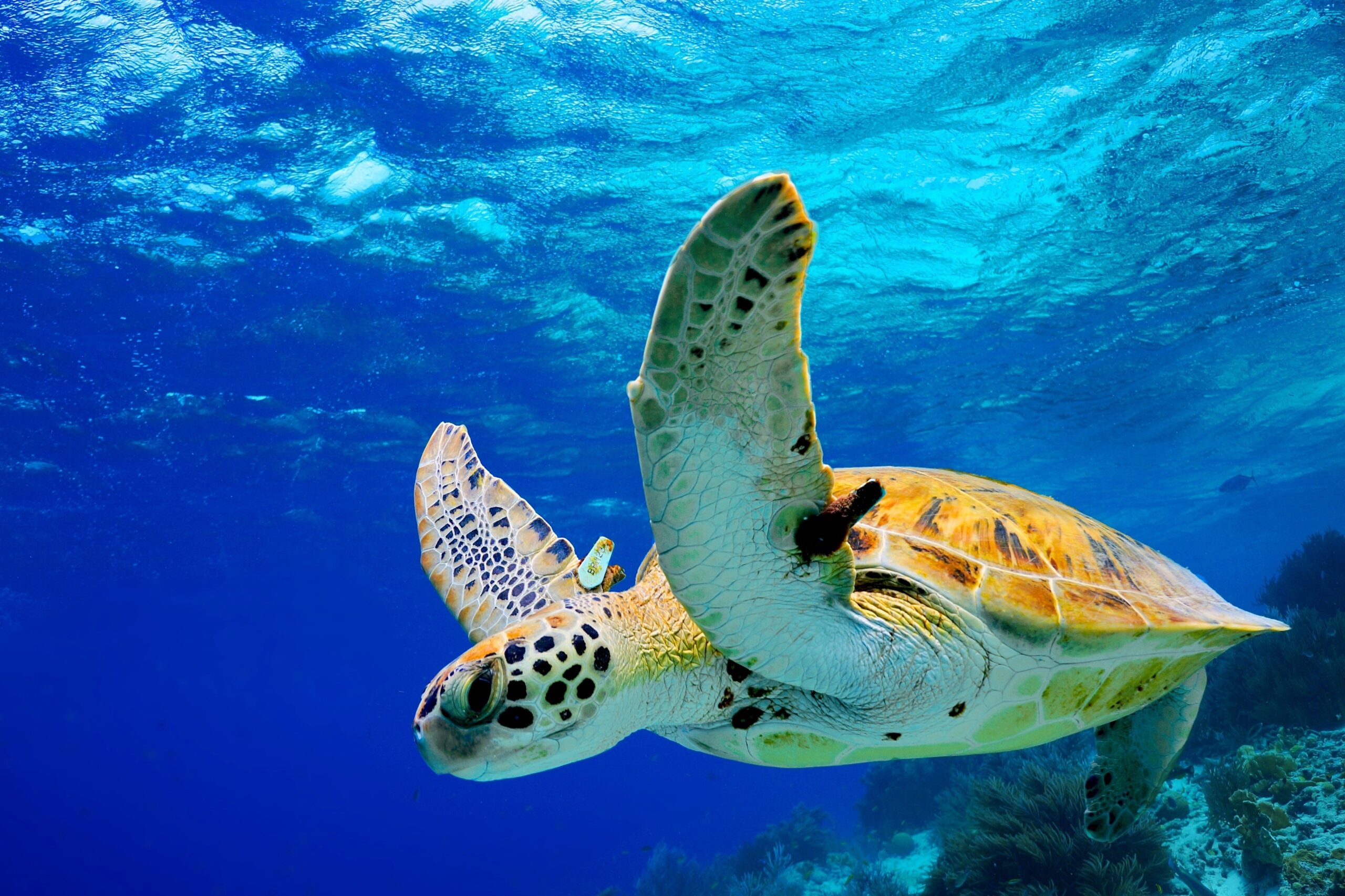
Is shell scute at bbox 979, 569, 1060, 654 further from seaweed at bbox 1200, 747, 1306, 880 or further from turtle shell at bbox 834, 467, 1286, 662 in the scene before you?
seaweed at bbox 1200, 747, 1306, 880

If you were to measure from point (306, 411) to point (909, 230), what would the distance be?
12.7 m

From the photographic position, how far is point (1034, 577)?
2.14m

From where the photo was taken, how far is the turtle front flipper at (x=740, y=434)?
1.20 metres

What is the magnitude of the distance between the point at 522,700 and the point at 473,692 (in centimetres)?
12

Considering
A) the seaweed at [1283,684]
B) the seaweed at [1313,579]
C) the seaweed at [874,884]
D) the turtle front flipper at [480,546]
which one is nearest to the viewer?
the turtle front flipper at [480,546]

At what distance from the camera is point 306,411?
14.2 m

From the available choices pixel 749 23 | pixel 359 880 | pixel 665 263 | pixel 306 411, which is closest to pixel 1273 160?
pixel 749 23

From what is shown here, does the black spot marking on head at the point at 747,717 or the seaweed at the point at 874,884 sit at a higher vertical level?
the black spot marking on head at the point at 747,717

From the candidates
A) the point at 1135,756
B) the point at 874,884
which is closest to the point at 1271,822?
the point at 1135,756

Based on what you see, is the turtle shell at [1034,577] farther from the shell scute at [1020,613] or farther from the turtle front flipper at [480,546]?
the turtle front flipper at [480,546]

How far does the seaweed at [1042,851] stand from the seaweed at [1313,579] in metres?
6.44

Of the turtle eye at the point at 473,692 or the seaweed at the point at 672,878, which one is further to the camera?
the seaweed at the point at 672,878

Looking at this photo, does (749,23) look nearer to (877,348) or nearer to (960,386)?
(877,348)

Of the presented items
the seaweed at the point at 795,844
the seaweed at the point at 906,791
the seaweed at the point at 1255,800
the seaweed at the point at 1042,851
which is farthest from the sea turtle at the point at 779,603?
the seaweed at the point at 795,844
